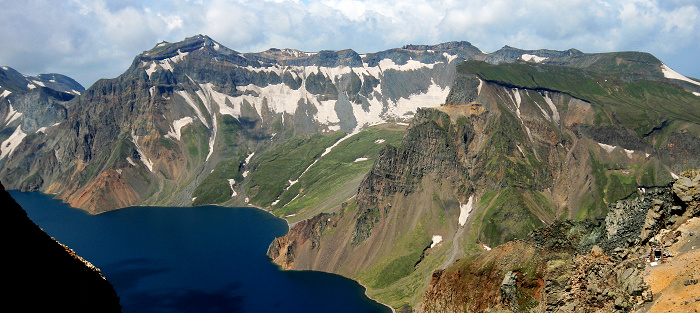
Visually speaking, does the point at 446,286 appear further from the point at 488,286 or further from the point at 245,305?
the point at 245,305

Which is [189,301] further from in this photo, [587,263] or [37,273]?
[587,263]

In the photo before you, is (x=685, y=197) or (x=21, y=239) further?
(x=685, y=197)

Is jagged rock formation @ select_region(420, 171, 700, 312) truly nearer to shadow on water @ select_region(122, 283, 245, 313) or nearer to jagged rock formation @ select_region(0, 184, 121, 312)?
jagged rock formation @ select_region(0, 184, 121, 312)

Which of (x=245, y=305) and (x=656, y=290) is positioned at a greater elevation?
(x=656, y=290)

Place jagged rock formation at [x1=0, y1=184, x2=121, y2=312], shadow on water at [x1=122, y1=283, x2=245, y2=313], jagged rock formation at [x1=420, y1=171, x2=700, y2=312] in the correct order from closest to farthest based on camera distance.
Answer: jagged rock formation at [x1=0, y1=184, x2=121, y2=312] → jagged rock formation at [x1=420, y1=171, x2=700, y2=312] → shadow on water at [x1=122, y1=283, x2=245, y2=313]

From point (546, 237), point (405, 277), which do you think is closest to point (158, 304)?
point (405, 277)

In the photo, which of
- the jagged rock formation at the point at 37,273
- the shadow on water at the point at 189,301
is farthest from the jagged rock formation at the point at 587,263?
the shadow on water at the point at 189,301

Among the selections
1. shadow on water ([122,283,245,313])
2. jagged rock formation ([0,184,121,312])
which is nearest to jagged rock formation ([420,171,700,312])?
jagged rock formation ([0,184,121,312])
